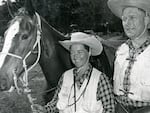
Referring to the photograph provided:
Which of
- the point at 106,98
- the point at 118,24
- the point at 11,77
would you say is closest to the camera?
the point at 106,98

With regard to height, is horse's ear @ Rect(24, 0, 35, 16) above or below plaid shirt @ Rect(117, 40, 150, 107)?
above

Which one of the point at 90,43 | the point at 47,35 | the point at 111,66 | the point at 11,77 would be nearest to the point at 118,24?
the point at 111,66

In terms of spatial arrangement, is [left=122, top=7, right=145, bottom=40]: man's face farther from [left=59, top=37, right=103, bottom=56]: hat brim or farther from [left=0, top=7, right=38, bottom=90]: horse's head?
[left=0, top=7, right=38, bottom=90]: horse's head

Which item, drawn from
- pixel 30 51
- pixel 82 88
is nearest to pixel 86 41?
pixel 82 88

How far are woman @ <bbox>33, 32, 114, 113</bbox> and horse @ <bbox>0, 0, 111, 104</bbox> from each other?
42 centimetres

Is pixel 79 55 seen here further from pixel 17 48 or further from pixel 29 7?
pixel 29 7

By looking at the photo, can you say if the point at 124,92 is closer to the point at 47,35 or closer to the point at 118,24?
the point at 47,35

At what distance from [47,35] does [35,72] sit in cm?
212

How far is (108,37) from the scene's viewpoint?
4586 mm

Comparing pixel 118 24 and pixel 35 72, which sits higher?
pixel 118 24

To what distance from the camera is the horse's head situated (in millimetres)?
2643

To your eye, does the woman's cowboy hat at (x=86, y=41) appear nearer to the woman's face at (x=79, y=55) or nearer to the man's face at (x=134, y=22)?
the woman's face at (x=79, y=55)

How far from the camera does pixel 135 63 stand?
2348 mm

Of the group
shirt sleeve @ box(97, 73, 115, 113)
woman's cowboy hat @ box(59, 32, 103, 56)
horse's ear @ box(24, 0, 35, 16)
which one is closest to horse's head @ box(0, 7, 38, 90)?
horse's ear @ box(24, 0, 35, 16)
